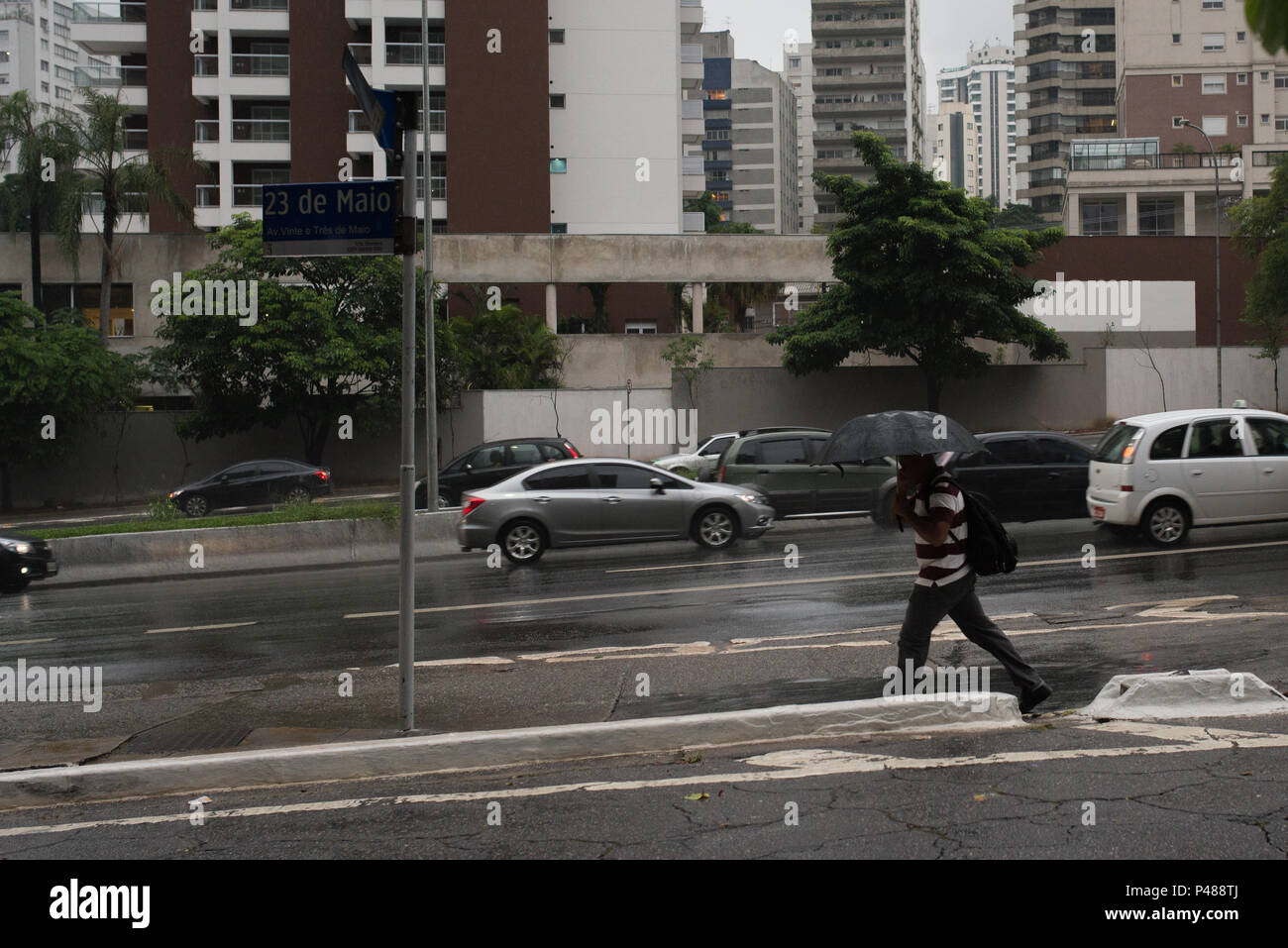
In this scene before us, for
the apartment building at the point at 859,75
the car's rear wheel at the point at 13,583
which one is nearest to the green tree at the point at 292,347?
the car's rear wheel at the point at 13,583

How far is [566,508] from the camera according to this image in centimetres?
1725

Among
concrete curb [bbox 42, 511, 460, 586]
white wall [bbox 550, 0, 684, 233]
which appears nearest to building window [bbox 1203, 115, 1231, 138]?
white wall [bbox 550, 0, 684, 233]

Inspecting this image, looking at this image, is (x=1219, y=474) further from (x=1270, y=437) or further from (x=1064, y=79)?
(x=1064, y=79)

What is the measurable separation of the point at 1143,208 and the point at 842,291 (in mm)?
41378

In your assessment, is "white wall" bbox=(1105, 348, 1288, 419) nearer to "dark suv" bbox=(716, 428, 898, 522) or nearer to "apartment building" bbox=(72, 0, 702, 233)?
"apartment building" bbox=(72, 0, 702, 233)

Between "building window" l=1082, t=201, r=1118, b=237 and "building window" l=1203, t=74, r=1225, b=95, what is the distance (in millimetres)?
12728

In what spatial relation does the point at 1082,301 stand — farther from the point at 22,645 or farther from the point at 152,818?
the point at 152,818

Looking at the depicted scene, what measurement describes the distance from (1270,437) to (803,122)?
156594mm

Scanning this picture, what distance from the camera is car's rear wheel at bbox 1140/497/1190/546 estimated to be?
587 inches

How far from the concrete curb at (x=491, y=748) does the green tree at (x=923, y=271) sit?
90.0 feet

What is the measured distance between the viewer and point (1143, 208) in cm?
6888

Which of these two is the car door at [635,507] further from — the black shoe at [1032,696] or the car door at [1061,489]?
the black shoe at [1032,696]

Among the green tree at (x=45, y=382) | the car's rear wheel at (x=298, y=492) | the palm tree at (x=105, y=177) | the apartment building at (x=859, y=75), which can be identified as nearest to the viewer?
the car's rear wheel at (x=298, y=492)

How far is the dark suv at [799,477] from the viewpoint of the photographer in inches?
794
